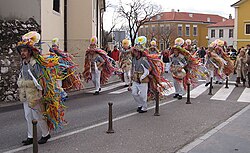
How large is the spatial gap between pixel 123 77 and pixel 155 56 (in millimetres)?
6566

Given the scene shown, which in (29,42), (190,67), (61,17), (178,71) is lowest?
(178,71)

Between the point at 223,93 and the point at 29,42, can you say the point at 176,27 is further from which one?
the point at 29,42

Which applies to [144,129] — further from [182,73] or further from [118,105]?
[182,73]

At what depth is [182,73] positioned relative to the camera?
39.9ft

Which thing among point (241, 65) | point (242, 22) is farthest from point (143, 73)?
point (242, 22)

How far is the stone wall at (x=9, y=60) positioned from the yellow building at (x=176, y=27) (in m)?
68.3

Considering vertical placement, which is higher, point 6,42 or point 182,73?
point 6,42

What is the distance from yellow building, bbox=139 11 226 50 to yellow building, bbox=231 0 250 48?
26.1m

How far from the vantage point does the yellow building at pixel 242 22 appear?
54.0 meters

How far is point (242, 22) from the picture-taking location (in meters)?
54.5

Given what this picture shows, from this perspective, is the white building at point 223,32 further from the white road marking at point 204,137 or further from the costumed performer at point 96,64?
the white road marking at point 204,137

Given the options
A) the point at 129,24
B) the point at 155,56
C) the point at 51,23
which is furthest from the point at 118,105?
the point at 129,24

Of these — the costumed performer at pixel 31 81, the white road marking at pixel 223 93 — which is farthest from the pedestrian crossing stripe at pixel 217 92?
the costumed performer at pixel 31 81

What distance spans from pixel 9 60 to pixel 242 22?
158 ft
